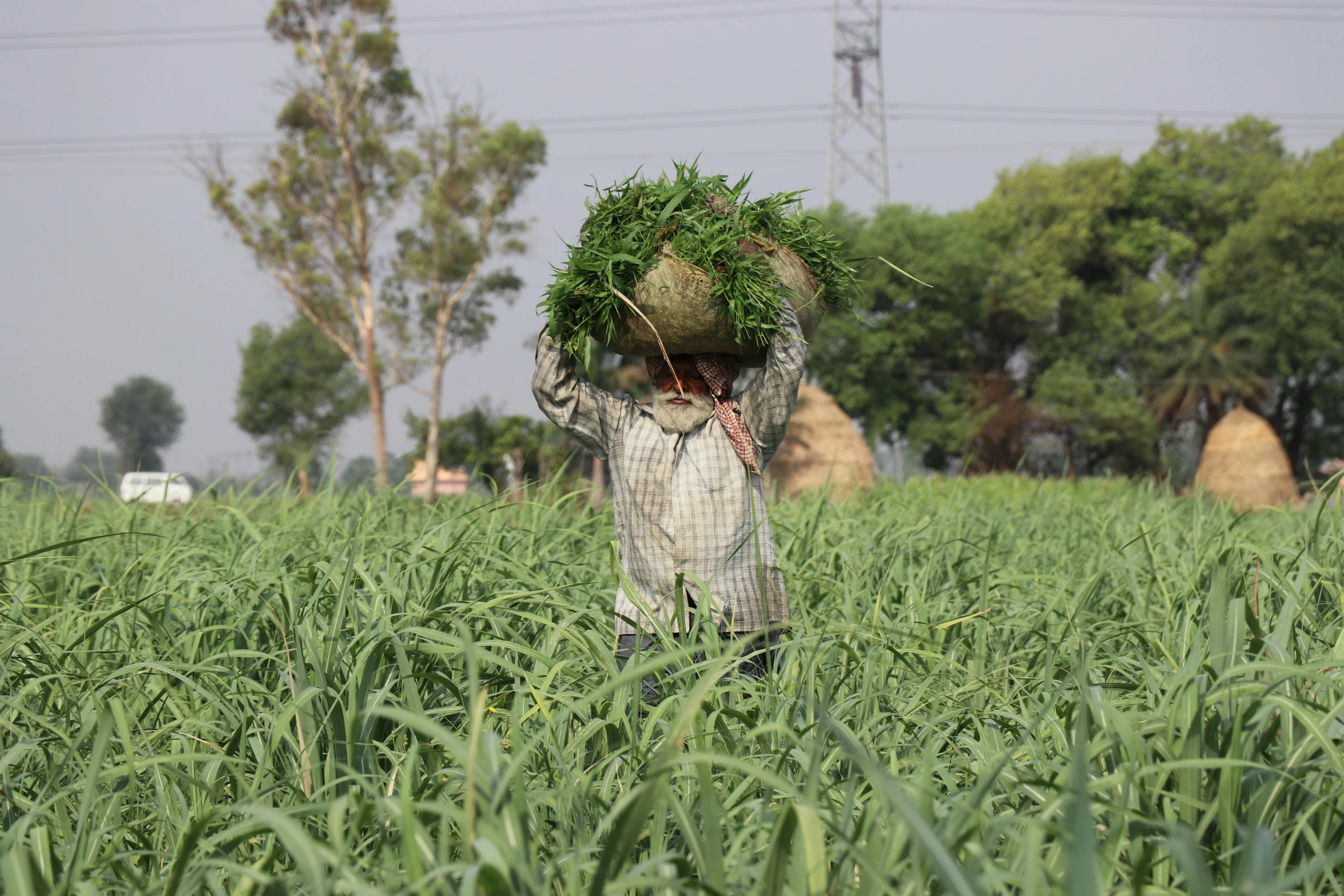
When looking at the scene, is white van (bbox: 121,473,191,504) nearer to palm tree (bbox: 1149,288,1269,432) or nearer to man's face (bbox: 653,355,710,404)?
man's face (bbox: 653,355,710,404)


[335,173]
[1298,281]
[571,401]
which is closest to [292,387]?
[335,173]

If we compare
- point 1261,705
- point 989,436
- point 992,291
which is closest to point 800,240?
point 1261,705

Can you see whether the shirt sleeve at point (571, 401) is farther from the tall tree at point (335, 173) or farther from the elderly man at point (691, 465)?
the tall tree at point (335, 173)

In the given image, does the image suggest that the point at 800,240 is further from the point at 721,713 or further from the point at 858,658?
the point at 721,713

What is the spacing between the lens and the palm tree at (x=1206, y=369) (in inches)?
1071

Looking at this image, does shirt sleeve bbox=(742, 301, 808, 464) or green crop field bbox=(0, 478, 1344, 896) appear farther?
shirt sleeve bbox=(742, 301, 808, 464)

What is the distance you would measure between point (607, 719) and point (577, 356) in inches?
43.2

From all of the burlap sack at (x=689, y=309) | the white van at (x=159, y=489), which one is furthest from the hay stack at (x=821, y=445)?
the burlap sack at (x=689, y=309)

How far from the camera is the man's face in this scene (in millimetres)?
2738

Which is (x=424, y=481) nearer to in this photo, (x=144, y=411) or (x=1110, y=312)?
(x=1110, y=312)

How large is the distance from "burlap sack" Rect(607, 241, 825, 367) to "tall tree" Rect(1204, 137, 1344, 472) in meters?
26.8

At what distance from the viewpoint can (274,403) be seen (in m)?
38.8

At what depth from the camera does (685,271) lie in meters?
2.45

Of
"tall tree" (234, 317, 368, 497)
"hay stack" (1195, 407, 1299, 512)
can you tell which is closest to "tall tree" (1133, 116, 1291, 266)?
"hay stack" (1195, 407, 1299, 512)
